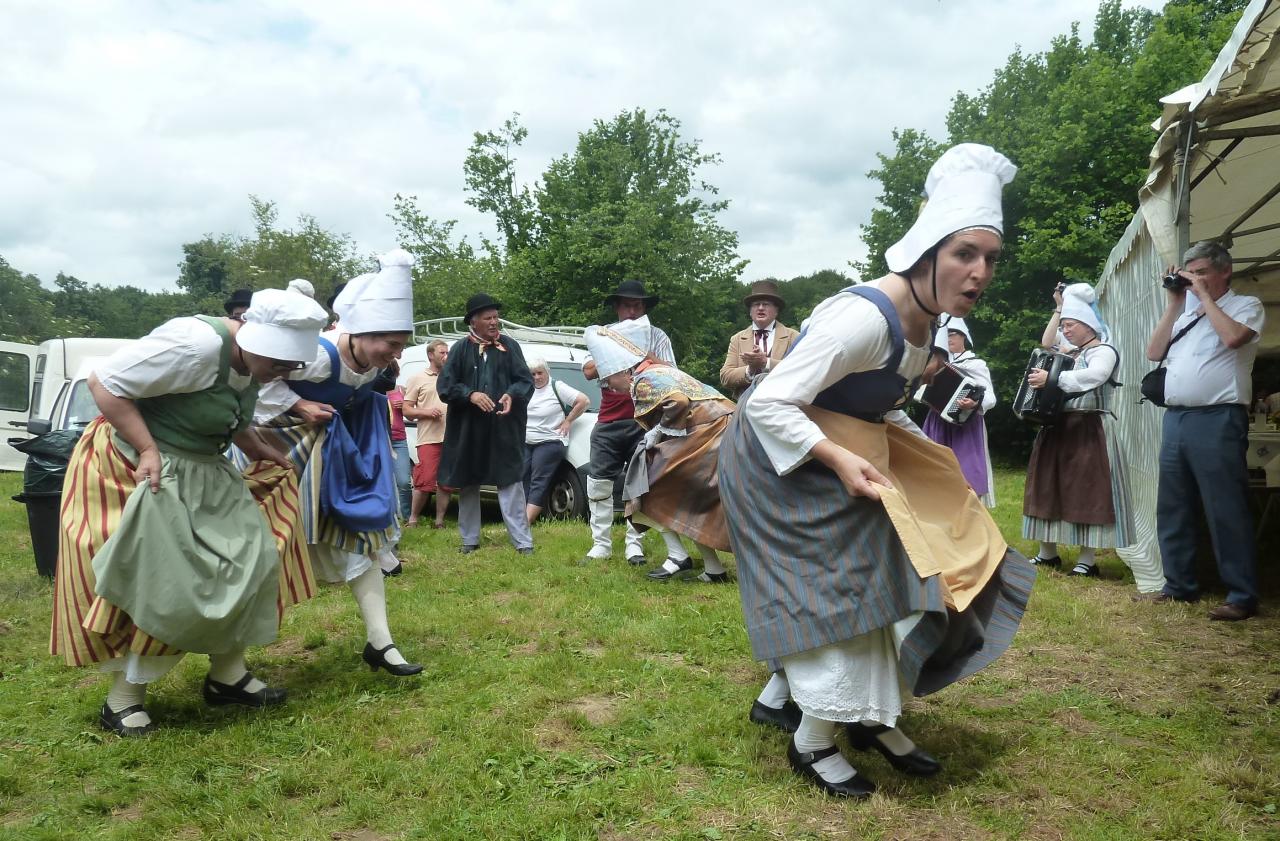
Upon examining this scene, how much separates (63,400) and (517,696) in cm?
630

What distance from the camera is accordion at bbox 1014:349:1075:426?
6.48m

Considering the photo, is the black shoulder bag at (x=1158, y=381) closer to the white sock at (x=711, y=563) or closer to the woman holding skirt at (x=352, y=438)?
the white sock at (x=711, y=563)

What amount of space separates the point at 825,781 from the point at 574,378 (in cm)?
738

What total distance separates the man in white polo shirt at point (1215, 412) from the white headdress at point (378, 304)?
4145 millimetres

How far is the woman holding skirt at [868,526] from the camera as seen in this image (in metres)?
2.74

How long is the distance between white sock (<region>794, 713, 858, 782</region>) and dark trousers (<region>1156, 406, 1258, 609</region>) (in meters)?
3.37

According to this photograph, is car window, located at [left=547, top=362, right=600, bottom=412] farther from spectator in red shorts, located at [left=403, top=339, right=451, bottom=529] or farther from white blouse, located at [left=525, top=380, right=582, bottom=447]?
spectator in red shorts, located at [left=403, top=339, right=451, bottom=529]

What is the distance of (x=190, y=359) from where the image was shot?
11.3 ft

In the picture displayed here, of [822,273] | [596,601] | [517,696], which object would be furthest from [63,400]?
[822,273]

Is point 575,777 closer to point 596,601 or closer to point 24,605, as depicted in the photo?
point 596,601

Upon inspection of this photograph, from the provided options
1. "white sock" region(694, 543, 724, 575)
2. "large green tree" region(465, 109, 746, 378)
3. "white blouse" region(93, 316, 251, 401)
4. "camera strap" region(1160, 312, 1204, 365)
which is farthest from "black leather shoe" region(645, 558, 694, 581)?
"large green tree" region(465, 109, 746, 378)

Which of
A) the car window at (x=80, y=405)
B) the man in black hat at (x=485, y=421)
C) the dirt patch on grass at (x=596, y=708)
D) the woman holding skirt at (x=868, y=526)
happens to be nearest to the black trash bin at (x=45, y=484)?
the car window at (x=80, y=405)

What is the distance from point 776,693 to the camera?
11.8 feet

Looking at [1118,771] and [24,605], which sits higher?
[1118,771]
